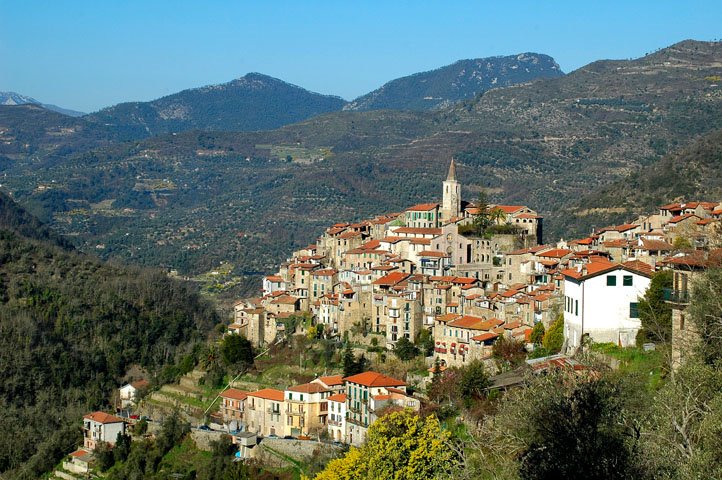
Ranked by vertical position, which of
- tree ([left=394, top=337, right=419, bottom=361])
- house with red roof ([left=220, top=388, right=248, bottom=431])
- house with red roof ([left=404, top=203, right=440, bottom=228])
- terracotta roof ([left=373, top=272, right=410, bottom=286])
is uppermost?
house with red roof ([left=404, top=203, right=440, bottom=228])

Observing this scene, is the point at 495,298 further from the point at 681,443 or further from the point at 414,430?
the point at 681,443

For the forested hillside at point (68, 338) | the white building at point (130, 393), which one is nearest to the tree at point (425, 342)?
the forested hillside at point (68, 338)

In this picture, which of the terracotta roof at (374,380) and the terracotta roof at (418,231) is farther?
the terracotta roof at (418,231)

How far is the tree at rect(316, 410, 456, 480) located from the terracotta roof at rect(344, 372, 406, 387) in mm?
9929

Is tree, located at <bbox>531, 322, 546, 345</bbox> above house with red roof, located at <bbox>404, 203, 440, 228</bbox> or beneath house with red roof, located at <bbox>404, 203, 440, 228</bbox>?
beneath

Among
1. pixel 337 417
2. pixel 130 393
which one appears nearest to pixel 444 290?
pixel 337 417

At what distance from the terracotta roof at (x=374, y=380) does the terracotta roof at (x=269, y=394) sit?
345cm

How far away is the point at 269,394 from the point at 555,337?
530 inches

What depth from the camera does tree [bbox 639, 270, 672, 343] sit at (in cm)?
2905

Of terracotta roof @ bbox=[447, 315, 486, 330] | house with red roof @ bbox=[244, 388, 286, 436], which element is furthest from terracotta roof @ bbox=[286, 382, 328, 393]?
terracotta roof @ bbox=[447, 315, 486, 330]

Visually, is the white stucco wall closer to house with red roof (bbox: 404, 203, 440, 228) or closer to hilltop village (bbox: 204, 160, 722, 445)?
hilltop village (bbox: 204, 160, 722, 445)

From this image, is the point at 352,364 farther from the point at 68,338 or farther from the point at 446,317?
the point at 68,338

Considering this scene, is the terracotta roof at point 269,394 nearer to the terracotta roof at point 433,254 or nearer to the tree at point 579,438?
the terracotta roof at point 433,254

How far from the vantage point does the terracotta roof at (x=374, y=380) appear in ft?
129
